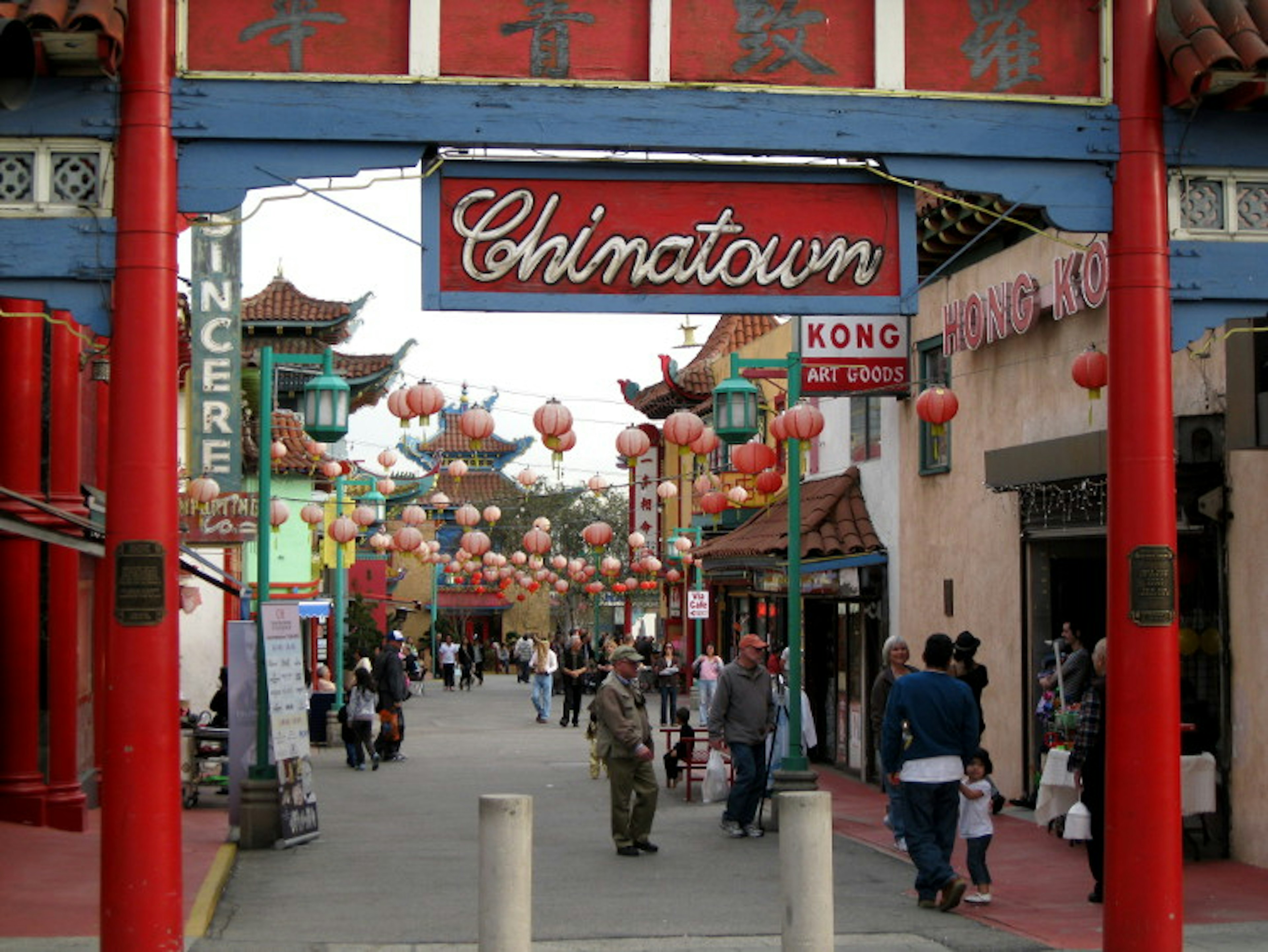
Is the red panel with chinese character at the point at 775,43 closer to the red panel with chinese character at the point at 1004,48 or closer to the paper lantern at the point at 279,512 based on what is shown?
the red panel with chinese character at the point at 1004,48

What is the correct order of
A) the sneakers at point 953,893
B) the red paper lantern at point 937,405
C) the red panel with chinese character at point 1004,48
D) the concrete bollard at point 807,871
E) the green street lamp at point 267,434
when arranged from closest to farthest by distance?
the concrete bollard at point 807,871 < the red panel with chinese character at point 1004,48 < the sneakers at point 953,893 < the green street lamp at point 267,434 < the red paper lantern at point 937,405

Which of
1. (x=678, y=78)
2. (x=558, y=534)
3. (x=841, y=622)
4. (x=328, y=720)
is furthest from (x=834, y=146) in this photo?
(x=558, y=534)

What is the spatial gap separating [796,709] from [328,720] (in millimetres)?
15489

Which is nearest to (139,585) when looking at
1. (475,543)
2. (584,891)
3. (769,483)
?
(584,891)

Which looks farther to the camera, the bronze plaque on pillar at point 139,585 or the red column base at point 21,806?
the red column base at point 21,806

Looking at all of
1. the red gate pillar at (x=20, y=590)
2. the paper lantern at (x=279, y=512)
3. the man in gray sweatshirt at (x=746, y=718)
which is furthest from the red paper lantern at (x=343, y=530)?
the man in gray sweatshirt at (x=746, y=718)

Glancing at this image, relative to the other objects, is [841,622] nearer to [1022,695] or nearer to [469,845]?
[1022,695]

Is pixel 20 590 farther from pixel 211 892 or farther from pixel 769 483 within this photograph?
pixel 769 483

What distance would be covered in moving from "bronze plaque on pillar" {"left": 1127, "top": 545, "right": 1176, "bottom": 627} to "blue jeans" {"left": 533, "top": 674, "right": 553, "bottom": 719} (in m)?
27.4

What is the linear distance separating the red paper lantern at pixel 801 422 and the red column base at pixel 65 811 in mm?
7818

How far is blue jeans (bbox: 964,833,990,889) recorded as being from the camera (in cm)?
1196

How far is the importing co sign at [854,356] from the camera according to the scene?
21.0 m

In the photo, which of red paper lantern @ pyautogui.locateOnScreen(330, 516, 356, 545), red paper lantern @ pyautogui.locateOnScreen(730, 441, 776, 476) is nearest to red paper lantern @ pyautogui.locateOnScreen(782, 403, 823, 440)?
red paper lantern @ pyautogui.locateOnScreen(730, 441, 776, 476)

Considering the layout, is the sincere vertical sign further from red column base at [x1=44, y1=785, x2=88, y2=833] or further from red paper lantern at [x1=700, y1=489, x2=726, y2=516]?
red paper lantern at [x1=700, y1=489, x2=726, y2=516]
